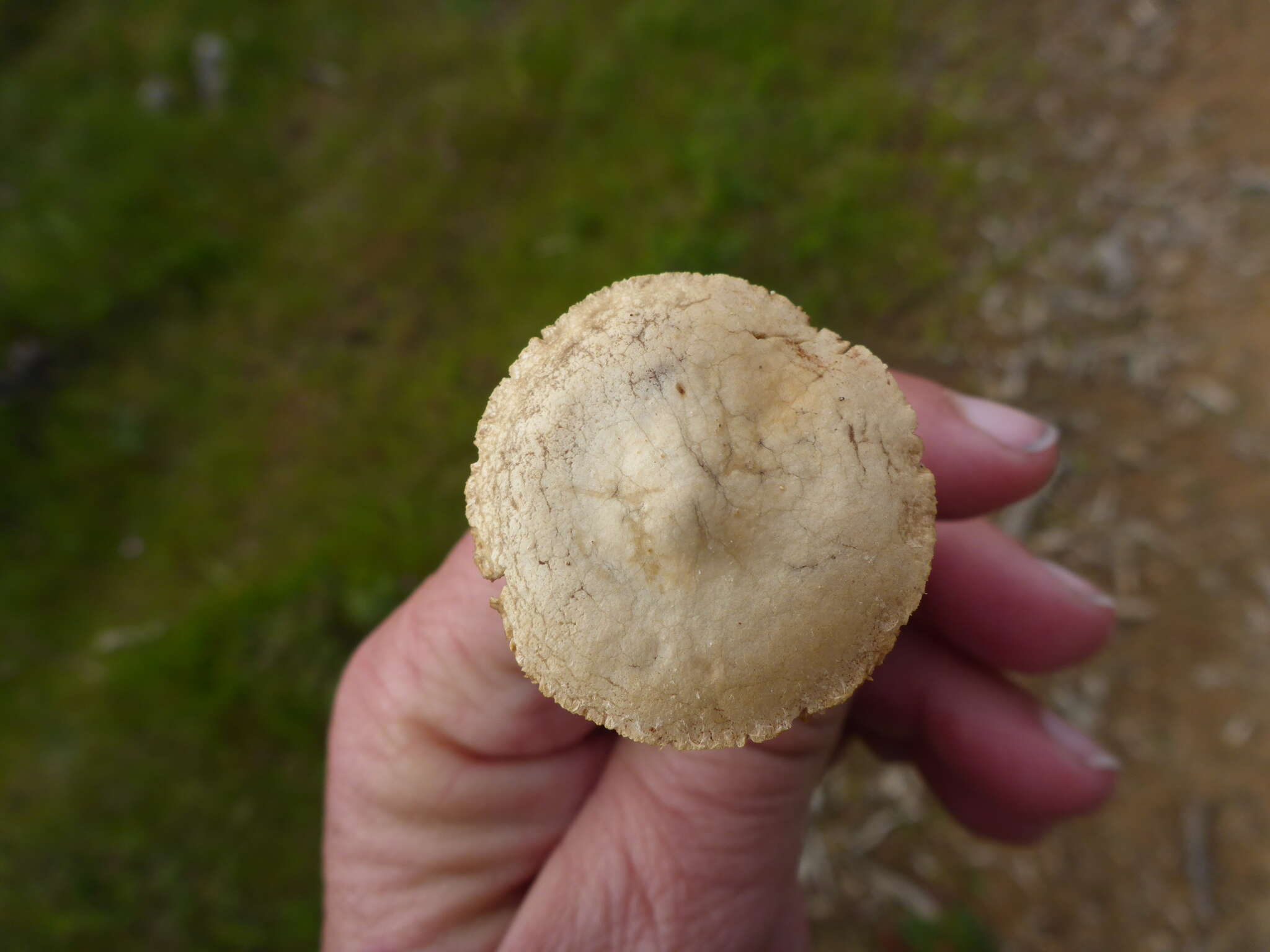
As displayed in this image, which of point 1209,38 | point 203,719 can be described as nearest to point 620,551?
point 203,719

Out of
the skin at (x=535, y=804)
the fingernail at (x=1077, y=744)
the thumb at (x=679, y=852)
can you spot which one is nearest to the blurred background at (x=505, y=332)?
the fingernail at (x=1077, y=744)

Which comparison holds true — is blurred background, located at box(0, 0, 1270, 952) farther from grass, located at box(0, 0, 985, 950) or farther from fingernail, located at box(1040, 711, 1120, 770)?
fingernail, located at box(1040, 711, 1120, 770)

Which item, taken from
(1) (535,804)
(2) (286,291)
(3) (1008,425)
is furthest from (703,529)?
(2) (286,291)

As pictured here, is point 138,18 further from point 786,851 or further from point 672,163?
point 786,851

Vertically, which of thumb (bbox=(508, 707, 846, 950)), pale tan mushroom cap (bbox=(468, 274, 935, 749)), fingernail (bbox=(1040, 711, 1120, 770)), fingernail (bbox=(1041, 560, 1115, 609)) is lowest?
fingernail (bbox=(1040, 711, 1120, 770))

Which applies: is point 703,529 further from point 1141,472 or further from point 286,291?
point 286,291

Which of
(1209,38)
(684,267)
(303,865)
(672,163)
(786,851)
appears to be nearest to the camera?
(786,851)

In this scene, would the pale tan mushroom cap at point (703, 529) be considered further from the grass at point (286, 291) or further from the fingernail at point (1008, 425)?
the grass at point (286, 291)

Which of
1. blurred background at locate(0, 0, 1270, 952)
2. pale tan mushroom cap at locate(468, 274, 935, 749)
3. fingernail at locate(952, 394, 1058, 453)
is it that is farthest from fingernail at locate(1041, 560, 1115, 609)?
pale tan mushroom cap at locate(468, 274, 935, 749)
